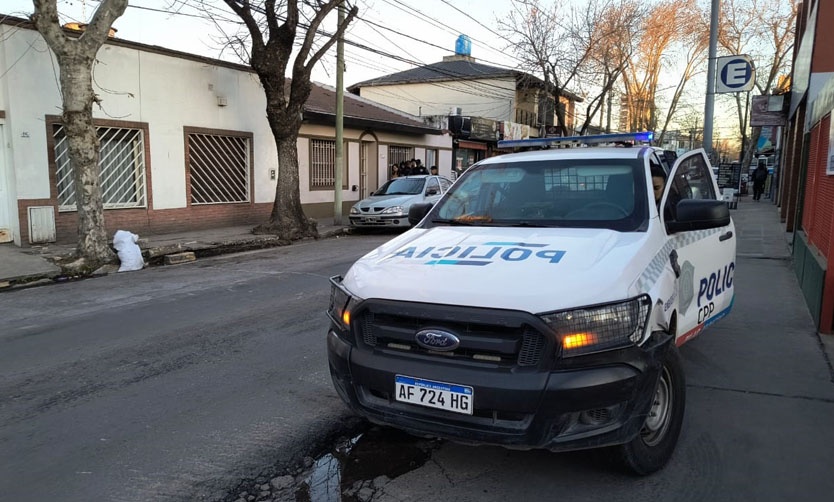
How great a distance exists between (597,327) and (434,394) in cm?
84

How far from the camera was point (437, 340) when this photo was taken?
2.90 m

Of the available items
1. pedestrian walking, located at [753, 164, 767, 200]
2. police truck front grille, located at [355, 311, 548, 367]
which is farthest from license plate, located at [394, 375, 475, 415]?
pedestrian walking, located at [753, 164, 767, 200]

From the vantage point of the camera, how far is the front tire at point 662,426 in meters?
3.13

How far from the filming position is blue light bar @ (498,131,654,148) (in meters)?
5.02

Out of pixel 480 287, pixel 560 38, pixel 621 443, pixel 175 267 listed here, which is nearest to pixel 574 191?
pixel 480 287

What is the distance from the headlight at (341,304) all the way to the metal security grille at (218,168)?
13.1 meters

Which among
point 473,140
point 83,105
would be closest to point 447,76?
point 473,140

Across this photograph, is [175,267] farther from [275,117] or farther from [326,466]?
[326,466]

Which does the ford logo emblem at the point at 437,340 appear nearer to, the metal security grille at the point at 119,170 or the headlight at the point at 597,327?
the headlight at the point at 597,327

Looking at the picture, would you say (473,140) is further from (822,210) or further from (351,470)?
(351,470)

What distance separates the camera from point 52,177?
1223 cm

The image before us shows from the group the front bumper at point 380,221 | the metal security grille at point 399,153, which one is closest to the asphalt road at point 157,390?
the front bumper at point 380,221

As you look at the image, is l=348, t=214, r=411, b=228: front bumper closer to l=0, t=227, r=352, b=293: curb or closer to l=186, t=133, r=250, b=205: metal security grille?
l=0, t=227, r=352, b=293: curb

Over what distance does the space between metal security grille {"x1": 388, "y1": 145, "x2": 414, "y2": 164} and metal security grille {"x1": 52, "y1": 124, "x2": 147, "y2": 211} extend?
1109 centimetres
